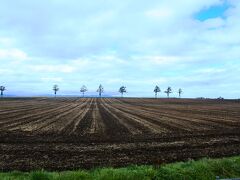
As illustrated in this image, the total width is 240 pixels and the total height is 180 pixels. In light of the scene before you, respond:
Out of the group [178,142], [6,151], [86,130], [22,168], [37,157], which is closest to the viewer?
[22,168]

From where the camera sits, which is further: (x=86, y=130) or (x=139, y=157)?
(x=86, y=130)

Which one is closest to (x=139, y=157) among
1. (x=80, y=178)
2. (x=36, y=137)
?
(x=80, y=178)

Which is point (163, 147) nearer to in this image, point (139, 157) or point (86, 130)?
point (139, 157)

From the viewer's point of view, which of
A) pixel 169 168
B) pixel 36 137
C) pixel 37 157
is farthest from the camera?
pixel 36 137

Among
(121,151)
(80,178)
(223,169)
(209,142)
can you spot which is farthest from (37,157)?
(209,142)

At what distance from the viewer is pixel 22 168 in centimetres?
1505

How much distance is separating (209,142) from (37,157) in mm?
12134

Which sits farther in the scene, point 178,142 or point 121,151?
point 178,142

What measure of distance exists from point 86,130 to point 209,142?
11.2 m

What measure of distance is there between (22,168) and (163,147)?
951 centimetres

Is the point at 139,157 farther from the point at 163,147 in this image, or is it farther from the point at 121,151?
the point at 163,147

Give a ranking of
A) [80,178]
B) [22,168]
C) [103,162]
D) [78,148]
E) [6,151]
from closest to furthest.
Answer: [80,178] → [22,168] → [103,162] → [6,151] → [78,148]

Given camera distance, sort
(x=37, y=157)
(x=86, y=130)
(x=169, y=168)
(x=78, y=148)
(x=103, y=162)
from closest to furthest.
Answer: (x=169, y=168)
(x=103, y=162)
(x=37, y=157)
(x=78, y=148)
(x=86, y=130)

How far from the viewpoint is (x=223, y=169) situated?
533 inches
